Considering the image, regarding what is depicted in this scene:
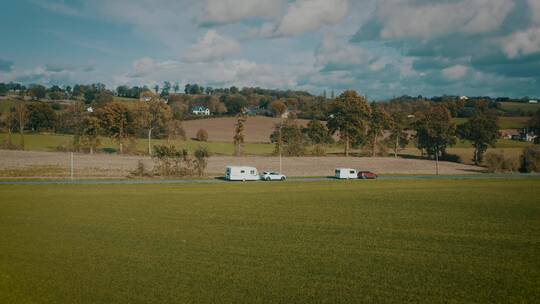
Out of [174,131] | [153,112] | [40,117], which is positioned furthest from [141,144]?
[40,117]

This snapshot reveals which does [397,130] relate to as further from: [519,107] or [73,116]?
[519,107]

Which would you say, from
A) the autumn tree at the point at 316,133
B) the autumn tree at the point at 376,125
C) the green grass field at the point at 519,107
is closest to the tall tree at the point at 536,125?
the green grass field at the point at 519,107

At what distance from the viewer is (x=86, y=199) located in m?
37.2

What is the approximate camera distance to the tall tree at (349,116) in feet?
346

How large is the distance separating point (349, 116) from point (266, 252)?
89.4 meters

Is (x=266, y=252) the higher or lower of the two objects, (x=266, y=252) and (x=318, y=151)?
the lower

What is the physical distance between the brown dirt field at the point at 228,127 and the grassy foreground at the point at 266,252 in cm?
10088

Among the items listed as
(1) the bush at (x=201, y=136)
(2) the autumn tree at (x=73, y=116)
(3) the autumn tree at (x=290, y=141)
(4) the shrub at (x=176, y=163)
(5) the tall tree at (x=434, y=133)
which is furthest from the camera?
(1) the bush at (x=201, y=136)

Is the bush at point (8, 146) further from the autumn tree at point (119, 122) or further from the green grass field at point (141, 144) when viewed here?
the autumn tree at point (119, 122)

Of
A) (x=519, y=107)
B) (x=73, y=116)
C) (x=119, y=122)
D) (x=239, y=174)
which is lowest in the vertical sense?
(x=239, y=174)

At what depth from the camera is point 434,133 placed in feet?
350

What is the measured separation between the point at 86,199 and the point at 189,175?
28.6m

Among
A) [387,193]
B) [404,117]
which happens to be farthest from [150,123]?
[387,193]

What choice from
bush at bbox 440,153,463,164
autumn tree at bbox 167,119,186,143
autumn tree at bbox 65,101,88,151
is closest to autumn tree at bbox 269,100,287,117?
autumn tree at bbox 167,119,186,143
